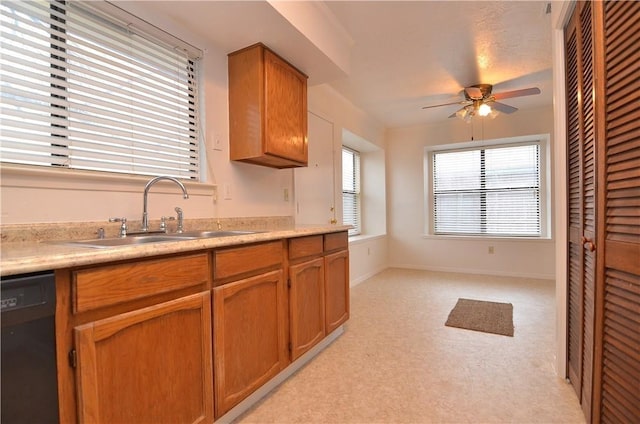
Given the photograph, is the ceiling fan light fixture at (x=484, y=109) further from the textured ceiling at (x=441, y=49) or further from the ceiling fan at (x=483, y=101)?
the textured ceiling at (x=441, y=49)

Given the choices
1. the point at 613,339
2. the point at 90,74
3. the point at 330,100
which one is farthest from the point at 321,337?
the point at 330,100

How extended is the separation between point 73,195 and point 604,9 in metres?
2.35

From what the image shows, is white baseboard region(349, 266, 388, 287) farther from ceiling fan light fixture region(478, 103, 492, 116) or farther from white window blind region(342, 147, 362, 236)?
ceiling fan light fixture region(478, 103, 492, 116)

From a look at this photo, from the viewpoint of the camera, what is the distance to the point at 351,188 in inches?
201

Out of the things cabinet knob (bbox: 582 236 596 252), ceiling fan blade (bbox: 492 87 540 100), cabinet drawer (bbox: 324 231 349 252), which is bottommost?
cabinet drawer (bbox: 324 231 349 252)

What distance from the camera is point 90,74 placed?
1541mm

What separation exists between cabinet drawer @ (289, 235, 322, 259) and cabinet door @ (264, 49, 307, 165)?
0.65m

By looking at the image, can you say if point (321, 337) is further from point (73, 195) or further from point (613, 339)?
point (73, 195)

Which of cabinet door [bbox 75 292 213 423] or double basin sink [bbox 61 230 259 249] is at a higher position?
double basin sink [bbox 61 230 259 249]

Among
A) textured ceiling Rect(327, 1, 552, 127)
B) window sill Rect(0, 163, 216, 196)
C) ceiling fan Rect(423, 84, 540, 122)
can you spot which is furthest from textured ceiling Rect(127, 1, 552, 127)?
window sill Rect(0, 163, 216, 196)

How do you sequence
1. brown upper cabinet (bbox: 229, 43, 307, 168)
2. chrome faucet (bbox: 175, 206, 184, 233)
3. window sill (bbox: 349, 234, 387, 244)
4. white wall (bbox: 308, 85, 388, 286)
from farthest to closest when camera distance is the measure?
1. window sill (bbox: 349, 234, 387, 244)
2. white wall (bbox: 308, 85, 388, 286)
3. brown upper cabinet (bbox: 229, 43, 307, 168)
4. chrome faucet (bbox: 175, 206, 184, 233)

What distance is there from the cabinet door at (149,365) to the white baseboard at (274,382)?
19 centimetres

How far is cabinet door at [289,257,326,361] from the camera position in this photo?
185cm

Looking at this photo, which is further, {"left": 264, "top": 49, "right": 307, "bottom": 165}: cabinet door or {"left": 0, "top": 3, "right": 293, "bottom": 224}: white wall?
{"left": 264, "top": 49, "right": 307, "bottom": 165}: cabinet door
